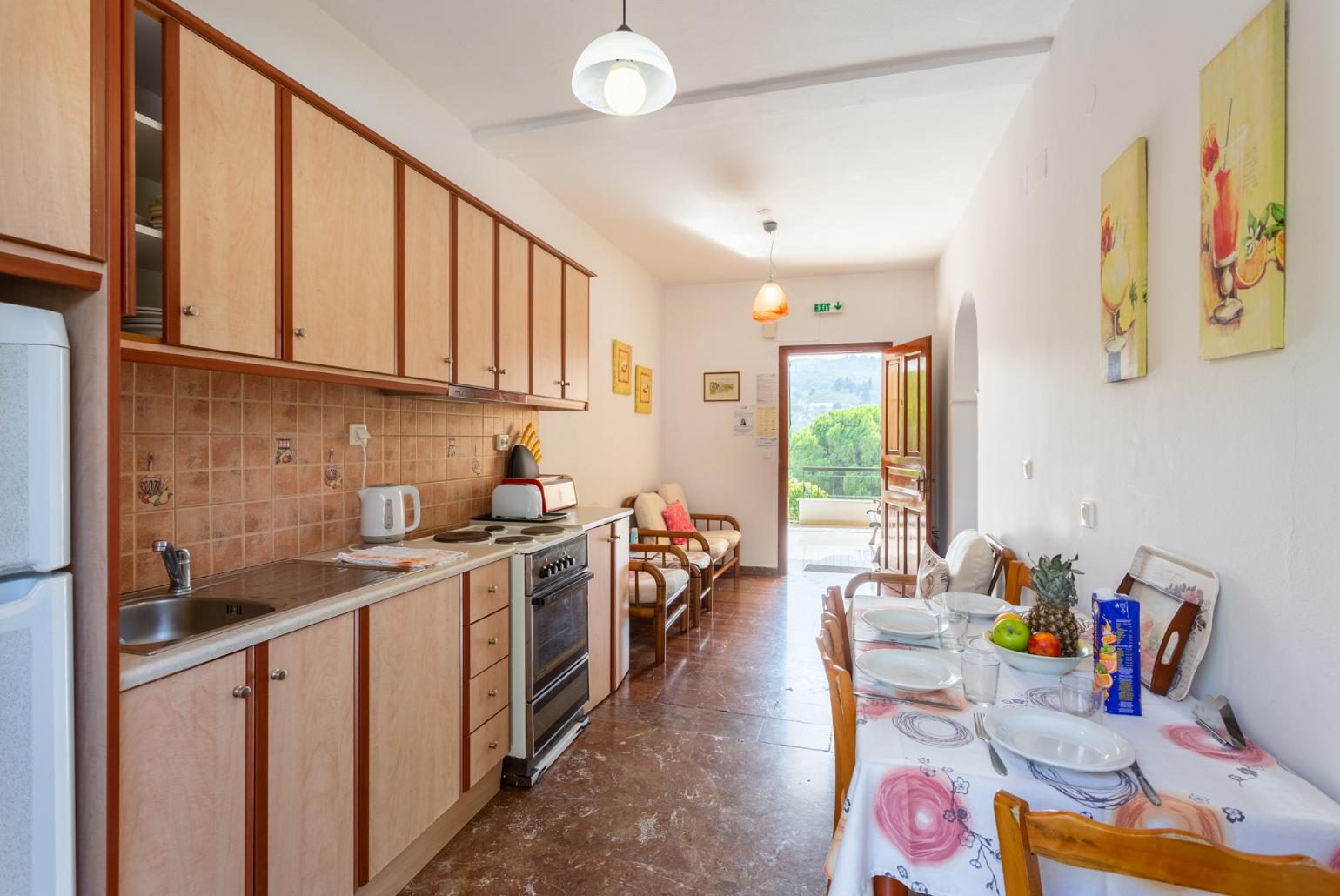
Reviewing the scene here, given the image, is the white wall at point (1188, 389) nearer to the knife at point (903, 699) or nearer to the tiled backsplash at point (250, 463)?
the knife at point (903, 699)

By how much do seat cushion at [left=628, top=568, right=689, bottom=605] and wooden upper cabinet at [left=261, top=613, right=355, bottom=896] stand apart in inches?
81.1

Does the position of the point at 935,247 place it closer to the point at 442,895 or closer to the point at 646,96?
the point at 646,96

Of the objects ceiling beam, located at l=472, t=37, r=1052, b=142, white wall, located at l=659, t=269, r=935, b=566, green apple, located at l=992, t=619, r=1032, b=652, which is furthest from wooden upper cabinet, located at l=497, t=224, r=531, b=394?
white wall, located at l=659, t=269, r=935, b=566

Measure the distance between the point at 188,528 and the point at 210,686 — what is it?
0.66m

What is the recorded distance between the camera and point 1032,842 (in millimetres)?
759

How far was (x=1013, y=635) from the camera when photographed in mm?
1527

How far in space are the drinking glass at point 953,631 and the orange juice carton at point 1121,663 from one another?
1.22 ft

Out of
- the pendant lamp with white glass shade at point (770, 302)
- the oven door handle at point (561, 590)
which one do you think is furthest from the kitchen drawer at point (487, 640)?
the pendant lamp with white glass shade at point (770, 302)

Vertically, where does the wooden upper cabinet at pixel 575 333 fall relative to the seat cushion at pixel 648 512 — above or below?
above

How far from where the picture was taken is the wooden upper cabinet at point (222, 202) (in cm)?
142

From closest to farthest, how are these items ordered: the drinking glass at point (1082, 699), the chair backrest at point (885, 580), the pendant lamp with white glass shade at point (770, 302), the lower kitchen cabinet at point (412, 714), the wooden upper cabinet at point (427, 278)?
the drinking glass at point (1082, 699)
the lower kitchen cabinet at point (412, 714)
the wooden upper cabinet at point (427, 278)
the chair backrest at point (885, 580)
the pendant lamp with white glass shade at point (770, 302)

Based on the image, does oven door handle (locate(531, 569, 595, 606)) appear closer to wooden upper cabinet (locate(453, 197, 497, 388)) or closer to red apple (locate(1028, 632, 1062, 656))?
wooden upper cabinet (locate(453, 197, 497, 388))

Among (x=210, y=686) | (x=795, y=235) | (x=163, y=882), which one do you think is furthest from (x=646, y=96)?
(x=795, y=235)

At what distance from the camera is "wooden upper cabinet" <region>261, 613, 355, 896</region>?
54.9 inches
